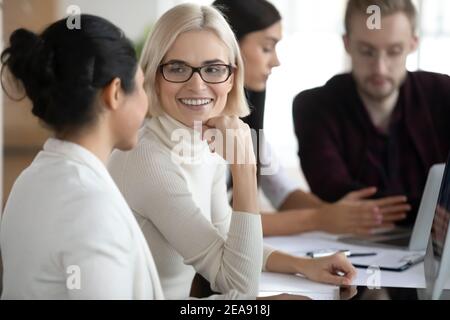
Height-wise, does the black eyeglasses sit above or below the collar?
above

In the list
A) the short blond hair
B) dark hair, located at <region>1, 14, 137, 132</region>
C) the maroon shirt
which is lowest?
the maroon shirt

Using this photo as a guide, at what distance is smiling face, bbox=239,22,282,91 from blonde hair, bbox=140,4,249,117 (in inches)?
2.4

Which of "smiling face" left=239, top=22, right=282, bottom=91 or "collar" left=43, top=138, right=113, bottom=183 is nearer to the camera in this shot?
"collar" left=43, top=138, right=113, bottom=183

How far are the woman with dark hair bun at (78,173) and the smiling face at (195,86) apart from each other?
0.11m

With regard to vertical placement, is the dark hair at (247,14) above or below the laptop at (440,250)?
above

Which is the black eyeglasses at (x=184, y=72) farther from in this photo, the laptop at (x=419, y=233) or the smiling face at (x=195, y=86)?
the laptop at (x=419, y=233)

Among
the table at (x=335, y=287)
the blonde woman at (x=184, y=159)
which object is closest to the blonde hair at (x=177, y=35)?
the blonde woman at (x=184, y=159)

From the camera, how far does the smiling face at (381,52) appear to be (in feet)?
4.89

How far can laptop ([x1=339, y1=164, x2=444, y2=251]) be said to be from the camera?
116 centimetres

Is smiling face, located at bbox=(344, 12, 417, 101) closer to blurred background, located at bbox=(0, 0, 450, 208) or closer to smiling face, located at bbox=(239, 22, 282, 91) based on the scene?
blurred background, located at bbox=(0, 0, 450, 208)

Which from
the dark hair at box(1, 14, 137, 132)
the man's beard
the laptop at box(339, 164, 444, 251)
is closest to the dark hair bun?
the dark hair at box(1, 14, 137, 132)

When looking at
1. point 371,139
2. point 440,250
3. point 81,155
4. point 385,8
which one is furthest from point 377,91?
point 81,155

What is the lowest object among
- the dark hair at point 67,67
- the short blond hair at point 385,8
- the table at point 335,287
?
the table at point 335,287

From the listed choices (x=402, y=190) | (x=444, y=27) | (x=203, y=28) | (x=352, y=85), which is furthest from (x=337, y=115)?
(x=444, y=27)
